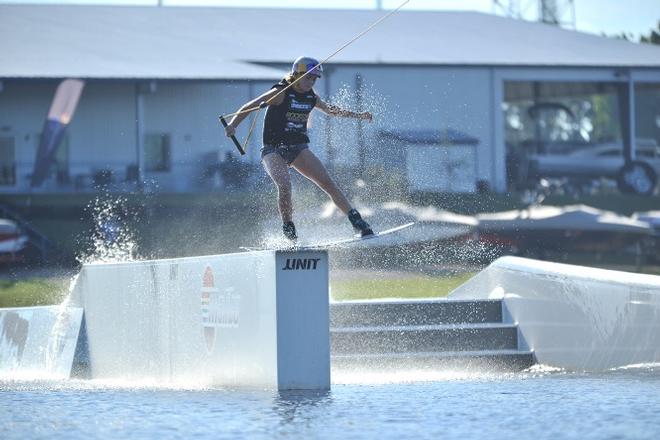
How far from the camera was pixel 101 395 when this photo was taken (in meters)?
9.87

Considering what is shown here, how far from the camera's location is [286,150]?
1113 cm

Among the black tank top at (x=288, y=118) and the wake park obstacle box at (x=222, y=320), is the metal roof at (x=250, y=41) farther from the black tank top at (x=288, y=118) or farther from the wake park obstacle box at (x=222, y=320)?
the black tank top at (x=288, y=118)

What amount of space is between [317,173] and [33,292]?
13.3 m

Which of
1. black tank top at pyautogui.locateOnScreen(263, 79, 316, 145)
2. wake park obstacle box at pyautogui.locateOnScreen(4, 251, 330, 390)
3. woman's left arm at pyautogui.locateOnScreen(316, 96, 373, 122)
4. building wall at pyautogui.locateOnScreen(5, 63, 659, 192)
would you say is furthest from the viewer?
building wall at pyautogui.locateOnScreen(5, 63, 659, 192)

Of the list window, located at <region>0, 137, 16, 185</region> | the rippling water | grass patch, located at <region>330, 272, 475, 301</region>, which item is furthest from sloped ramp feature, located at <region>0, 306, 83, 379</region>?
window, located at <region>0, 137, 16, 185</region>

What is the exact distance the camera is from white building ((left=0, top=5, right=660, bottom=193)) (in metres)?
31.5

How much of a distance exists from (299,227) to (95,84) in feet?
42.0

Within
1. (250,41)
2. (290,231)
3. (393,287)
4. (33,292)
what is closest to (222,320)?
(290,231)

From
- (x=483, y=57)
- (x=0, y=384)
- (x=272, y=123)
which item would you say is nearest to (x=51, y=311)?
(x=0, y=384)

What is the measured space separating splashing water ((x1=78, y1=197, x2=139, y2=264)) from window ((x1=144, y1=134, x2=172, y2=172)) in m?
2.12

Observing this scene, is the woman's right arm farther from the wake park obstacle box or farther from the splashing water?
the splashing water

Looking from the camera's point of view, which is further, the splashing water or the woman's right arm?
the splashing water

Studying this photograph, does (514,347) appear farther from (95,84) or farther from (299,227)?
(95,84)

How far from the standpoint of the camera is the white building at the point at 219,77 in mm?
31516
